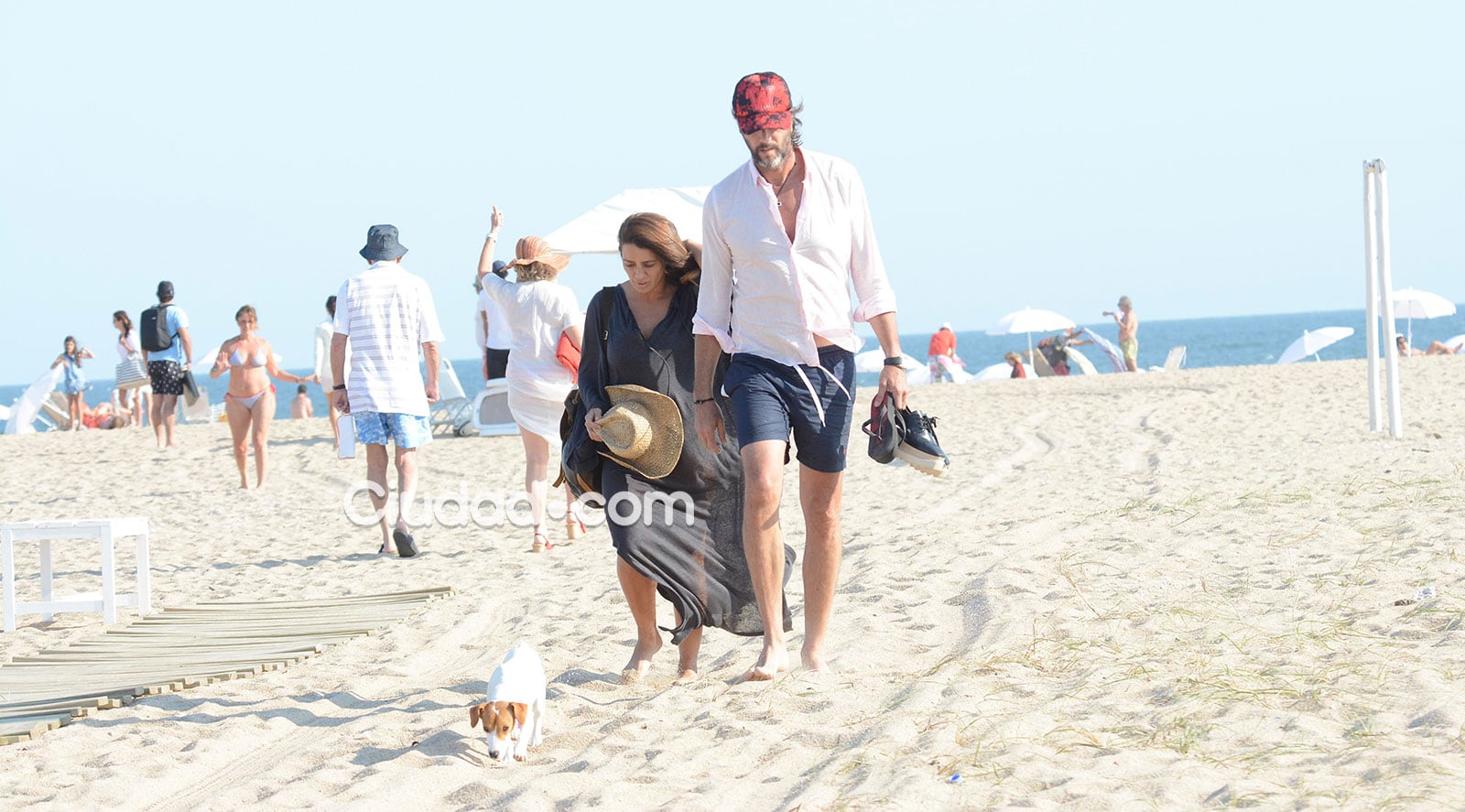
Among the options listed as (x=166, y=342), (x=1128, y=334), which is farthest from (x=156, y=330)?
(x=1128, y=334)

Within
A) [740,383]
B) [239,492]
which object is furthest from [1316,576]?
[239,492]

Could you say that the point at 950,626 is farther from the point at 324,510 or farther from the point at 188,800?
the point at 324,510

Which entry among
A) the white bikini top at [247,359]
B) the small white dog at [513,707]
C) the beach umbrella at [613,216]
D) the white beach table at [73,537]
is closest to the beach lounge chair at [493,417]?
the beach umbrella at [613,216]

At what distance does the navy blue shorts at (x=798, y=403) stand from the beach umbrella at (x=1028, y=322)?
82.6 feet

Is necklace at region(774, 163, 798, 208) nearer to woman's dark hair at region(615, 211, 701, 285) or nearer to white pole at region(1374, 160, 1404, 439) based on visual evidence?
woman's dark hair at region(615, 211, 701, 285)

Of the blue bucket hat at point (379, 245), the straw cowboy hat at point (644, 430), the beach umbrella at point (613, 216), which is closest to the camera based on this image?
the straw cowboy hat at point (644, 430)

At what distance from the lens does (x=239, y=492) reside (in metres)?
11.1

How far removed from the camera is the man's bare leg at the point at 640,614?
4.16 m

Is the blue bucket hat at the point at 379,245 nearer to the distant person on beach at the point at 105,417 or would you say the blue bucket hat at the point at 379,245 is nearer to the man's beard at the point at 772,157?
the man's beard at the point at 772,157

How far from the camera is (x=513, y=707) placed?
333cm

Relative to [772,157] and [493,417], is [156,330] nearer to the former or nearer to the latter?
[493,417]

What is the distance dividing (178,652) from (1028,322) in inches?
1020

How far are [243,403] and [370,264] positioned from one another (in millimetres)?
3465

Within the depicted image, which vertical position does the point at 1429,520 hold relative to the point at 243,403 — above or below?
below
